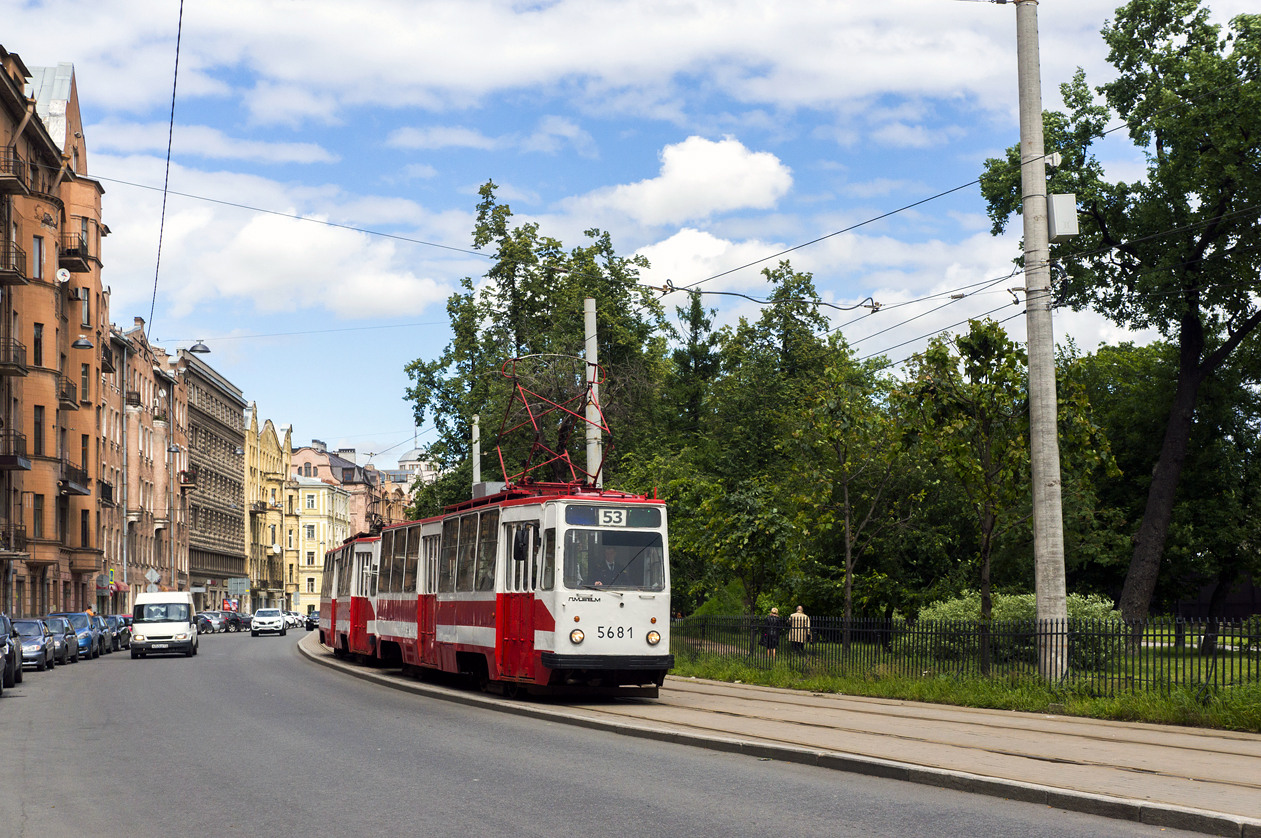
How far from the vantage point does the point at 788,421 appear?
32.8 metres

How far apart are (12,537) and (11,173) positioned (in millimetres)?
14122

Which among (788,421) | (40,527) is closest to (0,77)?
(40,527)

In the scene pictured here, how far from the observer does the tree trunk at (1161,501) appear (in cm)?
3619

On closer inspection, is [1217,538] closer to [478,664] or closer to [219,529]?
[478,664]

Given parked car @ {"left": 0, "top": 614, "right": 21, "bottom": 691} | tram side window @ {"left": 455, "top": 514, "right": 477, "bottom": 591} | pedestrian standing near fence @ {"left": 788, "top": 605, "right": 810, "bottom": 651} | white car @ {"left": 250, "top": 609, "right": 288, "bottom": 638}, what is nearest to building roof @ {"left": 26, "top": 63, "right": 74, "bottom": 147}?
white car @ {"left": 250, "top": 609, "right": 288, "bottom": 638}

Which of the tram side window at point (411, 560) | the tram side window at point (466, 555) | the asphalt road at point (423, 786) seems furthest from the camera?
the tram side window at point (411, 560)

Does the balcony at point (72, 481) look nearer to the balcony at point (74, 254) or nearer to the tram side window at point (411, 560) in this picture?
the balcony at point (74, 254)

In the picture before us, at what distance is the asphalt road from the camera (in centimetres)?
959

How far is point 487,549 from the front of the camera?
896 inches

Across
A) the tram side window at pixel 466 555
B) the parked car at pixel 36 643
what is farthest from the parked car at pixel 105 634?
the tram side window at pixel 466 555

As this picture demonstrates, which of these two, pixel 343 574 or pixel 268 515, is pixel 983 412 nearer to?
pixel 343 574

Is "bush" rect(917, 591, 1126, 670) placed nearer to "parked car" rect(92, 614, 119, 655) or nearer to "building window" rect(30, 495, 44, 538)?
"parked car" rect(92, 614, 119, 655)

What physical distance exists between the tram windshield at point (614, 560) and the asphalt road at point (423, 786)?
2.47 metres

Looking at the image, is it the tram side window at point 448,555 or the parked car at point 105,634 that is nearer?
the tram side window at point 448,555
